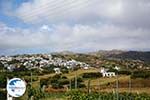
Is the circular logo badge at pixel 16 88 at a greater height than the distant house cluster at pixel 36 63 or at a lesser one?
greater

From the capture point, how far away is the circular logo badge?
11.5 meters

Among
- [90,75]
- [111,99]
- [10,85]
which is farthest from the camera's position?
[90,75]

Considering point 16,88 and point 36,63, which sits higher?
point 16,88

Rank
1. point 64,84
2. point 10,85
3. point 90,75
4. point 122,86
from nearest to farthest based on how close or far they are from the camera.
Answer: point 10,85, point 122,86, point 64,84, point 90,75

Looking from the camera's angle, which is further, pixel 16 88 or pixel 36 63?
pixel 36 63

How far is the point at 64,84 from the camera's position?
6262 centimetres

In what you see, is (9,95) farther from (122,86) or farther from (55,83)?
(55,83)

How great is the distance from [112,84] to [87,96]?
2444 centimetres

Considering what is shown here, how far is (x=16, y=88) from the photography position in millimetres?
11586

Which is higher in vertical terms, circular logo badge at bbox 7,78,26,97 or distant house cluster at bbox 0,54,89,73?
circular logo badge at bbox 7,78,26,97

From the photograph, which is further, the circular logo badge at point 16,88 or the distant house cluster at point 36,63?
the distant house cluster at point 36,63

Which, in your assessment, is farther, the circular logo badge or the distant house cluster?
the distant house cluster

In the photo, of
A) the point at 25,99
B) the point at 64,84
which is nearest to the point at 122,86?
the point at 64,84

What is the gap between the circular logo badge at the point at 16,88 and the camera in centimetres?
1152
